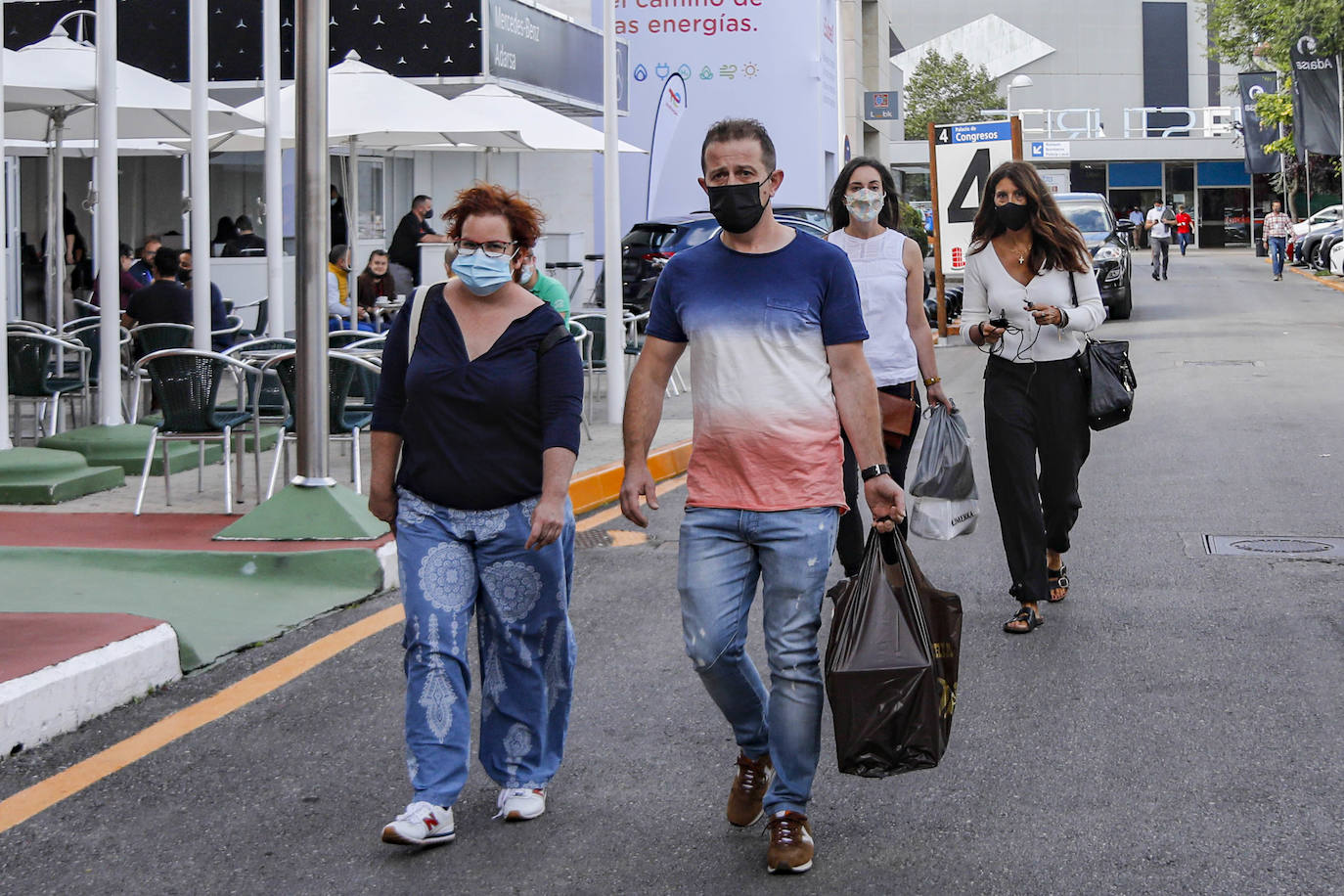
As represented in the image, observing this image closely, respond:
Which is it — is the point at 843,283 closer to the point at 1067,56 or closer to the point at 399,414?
the point at 399,414

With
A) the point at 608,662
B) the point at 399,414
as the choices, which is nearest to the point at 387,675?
the point at 608,662

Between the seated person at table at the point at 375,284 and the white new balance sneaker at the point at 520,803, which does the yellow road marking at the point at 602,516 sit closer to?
the white new balance sneaker at the point at 520,803

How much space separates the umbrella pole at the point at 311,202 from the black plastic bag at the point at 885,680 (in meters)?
4.60

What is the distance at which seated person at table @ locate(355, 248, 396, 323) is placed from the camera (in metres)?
16.9

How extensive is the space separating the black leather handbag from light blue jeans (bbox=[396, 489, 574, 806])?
282 cm

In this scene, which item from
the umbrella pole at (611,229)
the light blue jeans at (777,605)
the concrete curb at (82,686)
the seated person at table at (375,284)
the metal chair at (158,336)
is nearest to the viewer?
the light blue jeans at (777,605)

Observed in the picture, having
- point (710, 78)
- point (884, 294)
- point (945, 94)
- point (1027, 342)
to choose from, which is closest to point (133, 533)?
point (884, 294)

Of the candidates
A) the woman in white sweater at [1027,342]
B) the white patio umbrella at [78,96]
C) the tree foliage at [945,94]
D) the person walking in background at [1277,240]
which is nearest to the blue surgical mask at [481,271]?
the woman in white sweater at [1027,342]

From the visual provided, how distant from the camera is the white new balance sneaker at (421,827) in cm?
435

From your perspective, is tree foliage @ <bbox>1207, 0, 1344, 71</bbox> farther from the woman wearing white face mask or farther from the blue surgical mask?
the blue surgical mask

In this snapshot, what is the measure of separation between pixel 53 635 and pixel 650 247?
59.4 ft

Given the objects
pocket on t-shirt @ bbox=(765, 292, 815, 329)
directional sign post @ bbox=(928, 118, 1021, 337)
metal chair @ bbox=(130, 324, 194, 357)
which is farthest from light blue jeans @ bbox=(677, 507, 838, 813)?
directional sign post @ bbox=(928, 118, 1021, 337)

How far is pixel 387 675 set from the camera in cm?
616

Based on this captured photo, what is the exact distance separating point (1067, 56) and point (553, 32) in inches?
2488
